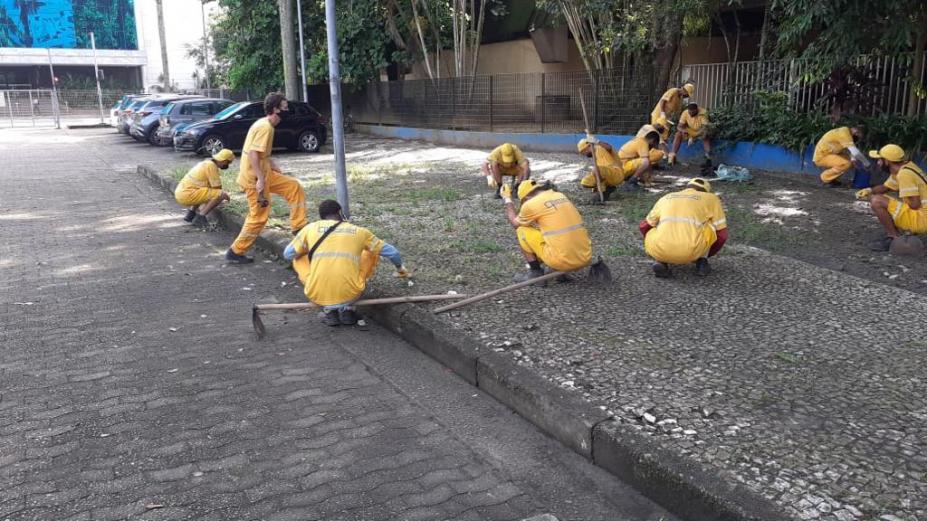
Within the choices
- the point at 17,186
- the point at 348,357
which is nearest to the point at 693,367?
the point at 348,357

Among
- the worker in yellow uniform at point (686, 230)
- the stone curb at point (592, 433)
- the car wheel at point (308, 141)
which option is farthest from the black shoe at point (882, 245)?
the car wheel at point (308, 141)

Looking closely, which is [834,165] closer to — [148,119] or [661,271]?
[661,271]

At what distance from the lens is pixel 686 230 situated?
5988 millimetres

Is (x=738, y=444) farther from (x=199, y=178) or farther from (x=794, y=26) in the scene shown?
(x=199, y=178)

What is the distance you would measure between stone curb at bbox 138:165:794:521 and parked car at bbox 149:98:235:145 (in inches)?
701

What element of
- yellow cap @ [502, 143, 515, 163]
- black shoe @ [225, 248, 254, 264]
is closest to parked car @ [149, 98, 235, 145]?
yellow cap @ [502, 143, 515, 163]

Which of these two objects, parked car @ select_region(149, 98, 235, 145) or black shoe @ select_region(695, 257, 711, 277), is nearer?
black shoe @ select_region(695, 257, 711, 277)

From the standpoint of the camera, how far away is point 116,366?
489 cm

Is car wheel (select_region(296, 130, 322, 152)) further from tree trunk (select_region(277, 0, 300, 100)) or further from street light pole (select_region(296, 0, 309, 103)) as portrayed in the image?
street light pole (select_region(296, 0, 309, 103))

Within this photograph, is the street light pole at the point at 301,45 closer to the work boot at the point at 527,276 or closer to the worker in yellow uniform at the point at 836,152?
the worker in yellow uniform at the point at 836,152

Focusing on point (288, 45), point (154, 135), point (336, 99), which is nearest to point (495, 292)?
point (336, 99)

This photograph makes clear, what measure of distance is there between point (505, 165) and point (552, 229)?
4263mm

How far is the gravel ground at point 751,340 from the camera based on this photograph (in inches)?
128

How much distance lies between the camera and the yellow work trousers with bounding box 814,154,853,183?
981cm
